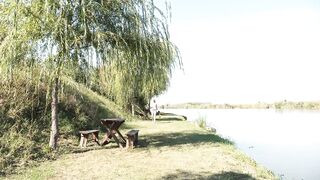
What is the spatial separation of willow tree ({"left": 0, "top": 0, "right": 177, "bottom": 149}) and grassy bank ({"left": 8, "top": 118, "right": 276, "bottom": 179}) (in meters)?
1.94

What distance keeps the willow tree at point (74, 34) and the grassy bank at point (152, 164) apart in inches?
76.4

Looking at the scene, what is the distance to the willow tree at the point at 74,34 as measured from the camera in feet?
36.7

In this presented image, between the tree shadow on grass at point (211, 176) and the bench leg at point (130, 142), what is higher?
the bench leg at point (130, 142)

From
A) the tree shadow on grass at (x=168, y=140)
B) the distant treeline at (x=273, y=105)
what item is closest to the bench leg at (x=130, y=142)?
the tree shadow on grass at (x=168, y=140)

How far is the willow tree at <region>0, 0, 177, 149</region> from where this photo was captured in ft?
36.7

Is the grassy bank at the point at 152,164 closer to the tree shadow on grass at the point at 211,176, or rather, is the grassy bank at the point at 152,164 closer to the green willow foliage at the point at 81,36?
the tree shadow on grass at the point at 211,176

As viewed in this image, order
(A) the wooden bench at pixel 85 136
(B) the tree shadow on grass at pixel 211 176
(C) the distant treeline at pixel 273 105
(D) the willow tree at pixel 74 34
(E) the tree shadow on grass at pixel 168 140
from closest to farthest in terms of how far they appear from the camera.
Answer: (B) the tree shadow on grass at pixel 211 176 < (D) the willow tree at pixel 74 34 < (A) the wooden bench at pixel 85 136 < (E) the tree shadow on grass at pixel 168 140 < (C) the distant treeline at pixel 273 105

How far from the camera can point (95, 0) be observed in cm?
1189

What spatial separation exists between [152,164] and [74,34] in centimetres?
419

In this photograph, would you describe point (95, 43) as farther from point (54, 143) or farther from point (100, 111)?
point (100, 111)

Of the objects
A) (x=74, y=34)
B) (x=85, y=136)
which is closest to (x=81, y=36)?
(x=74, y=34)

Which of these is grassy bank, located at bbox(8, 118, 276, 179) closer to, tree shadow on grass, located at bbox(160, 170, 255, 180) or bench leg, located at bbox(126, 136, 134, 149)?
tree shadow on grass, located at bbox(160, 170, 255, 180)

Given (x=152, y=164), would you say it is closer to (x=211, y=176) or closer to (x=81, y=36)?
(x=211, y=176)

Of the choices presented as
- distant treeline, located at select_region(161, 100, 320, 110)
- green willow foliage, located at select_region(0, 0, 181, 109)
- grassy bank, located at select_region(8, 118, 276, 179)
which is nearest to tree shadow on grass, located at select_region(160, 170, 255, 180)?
grassy bank, located at select_region(8, 118, 276, 179)
